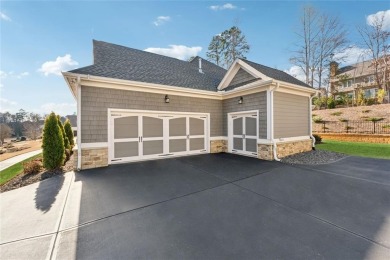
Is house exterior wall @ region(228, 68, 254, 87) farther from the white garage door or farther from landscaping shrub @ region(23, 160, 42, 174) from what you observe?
landscaping shrub @ region(23, 160, 42, 174)

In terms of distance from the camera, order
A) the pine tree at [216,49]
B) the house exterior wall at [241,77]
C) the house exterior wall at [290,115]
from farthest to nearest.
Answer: the pine tree at [216,49] → the house exterior wall at [241,77] → the house exterior wall at [290,115]

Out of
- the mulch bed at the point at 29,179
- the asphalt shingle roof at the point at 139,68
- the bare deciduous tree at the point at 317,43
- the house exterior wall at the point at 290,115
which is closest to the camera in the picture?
the mulch bed at the point at 29,179

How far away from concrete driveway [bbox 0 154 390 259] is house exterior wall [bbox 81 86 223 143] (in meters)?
1.76

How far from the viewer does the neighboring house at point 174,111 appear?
21.5ft

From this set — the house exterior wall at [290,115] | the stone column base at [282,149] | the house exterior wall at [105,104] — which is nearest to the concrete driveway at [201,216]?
the house exterior wall at [105,104]

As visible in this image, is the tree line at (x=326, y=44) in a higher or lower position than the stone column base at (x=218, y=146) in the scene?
higher

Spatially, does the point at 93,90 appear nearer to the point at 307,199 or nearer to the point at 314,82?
the point at 307,199

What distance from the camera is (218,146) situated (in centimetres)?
966

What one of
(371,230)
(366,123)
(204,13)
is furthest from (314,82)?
(371,230)

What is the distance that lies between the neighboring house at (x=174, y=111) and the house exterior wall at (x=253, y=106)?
0.04m

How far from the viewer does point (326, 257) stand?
6.89ft

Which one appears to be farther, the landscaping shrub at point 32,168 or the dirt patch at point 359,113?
the dirt patch at point 359,113

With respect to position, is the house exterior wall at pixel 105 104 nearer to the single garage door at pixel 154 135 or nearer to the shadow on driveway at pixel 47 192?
the single garage door at pixel 154 135

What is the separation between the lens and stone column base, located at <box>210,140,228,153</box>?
947cm
